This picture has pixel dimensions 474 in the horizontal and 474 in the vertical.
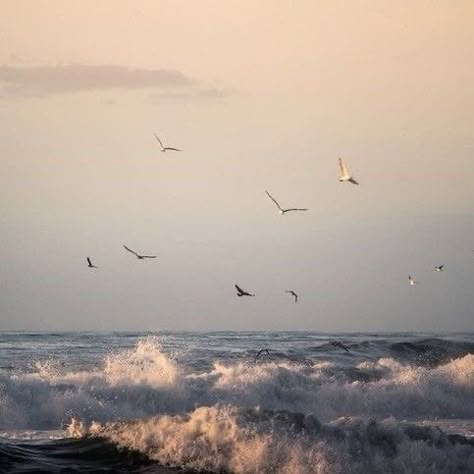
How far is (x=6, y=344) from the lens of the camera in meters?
48.2

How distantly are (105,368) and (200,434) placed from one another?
1676 centimetres

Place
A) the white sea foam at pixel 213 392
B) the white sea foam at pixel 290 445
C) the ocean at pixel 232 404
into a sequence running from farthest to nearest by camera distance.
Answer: the white sea foam at pixel 213 392 < the ocean at pixel 232 404 < the white sea foam at pixel 290 445

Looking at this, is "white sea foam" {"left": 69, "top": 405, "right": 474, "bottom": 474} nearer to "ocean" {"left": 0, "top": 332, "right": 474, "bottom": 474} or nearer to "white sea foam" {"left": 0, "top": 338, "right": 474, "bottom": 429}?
"ocean" {"left": 0, "top": 332, "right": 474, "bottom": 474}

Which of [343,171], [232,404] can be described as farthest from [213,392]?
[343,171]

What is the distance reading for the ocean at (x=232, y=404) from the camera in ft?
63.7

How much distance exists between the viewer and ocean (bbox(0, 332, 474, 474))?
19.4 m

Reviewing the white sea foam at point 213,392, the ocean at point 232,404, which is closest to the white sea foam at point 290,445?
the ocean at point 232,404

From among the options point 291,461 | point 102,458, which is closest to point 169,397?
point 102,458

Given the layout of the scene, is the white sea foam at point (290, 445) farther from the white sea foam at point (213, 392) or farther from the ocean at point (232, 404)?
the white sea foam at point (213, 392)

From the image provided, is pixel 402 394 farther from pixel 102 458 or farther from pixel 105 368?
pixel 102 458

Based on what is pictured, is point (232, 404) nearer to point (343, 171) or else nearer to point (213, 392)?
point (213, 392)

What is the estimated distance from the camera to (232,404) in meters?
32.7

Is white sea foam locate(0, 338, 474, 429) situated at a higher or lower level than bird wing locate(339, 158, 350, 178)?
lower

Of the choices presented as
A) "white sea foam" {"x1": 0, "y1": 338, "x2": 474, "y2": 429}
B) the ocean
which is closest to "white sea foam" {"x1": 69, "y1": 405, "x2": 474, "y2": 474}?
the ocean
